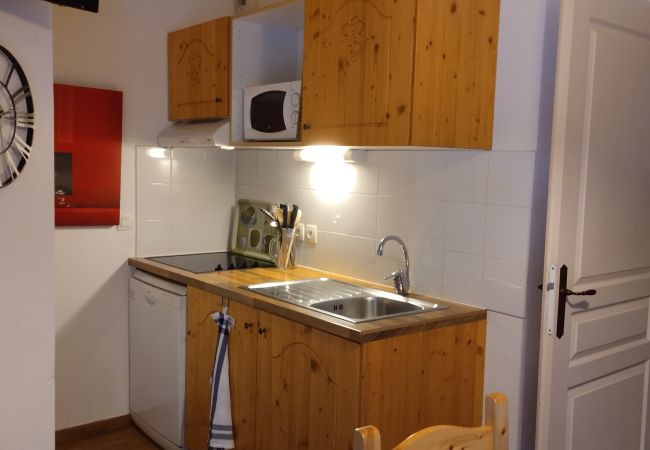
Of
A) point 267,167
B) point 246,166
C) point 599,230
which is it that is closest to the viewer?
point 599,230

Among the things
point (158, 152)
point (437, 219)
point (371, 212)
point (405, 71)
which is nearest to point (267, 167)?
point (158, 152)

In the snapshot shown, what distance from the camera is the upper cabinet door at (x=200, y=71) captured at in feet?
9.58

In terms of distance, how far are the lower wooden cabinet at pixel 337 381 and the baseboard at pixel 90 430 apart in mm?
939

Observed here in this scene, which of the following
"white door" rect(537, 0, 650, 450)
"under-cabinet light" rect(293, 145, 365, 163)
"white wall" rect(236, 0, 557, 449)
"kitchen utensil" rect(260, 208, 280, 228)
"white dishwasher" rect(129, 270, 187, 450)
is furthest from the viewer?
"kitchen utensil" rect(260, 208, 280, 228)

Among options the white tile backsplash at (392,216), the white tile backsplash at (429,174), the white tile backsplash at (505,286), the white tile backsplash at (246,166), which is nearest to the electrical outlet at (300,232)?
the white tile backsplash at (246,166)

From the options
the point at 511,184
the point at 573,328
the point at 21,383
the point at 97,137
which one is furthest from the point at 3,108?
the point at 573,328

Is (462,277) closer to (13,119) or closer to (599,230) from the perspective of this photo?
(599,230)

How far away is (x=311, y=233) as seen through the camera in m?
3.10

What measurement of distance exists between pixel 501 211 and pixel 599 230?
1.06ft

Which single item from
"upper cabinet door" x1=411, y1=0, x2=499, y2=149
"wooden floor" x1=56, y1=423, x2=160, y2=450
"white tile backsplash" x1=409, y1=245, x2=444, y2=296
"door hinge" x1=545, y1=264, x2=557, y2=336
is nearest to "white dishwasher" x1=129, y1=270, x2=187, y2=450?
"wooden floor" x1=56, y1=423, x2=160, y2=450

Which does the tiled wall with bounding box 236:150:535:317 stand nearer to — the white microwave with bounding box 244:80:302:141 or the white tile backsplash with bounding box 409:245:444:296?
the white tile backsplash with bounding box 409:245:444:296

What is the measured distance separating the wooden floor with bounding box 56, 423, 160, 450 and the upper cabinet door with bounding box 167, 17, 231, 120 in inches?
63.1

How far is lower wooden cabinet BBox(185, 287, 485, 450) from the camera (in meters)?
2.01

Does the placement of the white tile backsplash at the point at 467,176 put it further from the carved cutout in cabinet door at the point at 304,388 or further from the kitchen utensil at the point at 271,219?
the kitchen utensil at the point at 271,219
